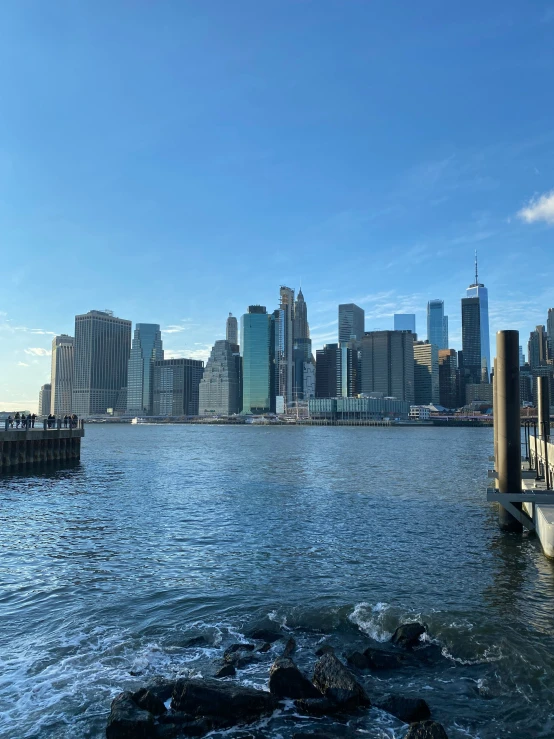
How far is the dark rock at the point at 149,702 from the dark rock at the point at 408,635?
6594mm

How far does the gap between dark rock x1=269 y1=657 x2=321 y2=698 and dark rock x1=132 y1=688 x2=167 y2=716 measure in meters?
2.39

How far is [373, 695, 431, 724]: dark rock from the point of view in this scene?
11.2m

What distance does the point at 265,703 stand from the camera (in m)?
11.5

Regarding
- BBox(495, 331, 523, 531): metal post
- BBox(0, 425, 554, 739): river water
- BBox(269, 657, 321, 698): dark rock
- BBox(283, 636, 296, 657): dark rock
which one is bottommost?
BBox(0, 425, 554, 739): river water

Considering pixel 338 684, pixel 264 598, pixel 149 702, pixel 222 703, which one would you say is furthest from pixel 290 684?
pixel 264 598

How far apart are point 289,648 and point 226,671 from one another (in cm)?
206

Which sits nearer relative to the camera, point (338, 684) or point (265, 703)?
point (265, 703)

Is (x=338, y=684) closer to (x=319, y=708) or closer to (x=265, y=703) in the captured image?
(x=319, y=708)

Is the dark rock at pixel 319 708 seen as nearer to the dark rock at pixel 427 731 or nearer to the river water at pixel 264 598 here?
the river water at pixel 264 598

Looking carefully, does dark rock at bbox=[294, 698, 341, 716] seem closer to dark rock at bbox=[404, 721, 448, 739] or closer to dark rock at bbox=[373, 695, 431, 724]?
dark rock at bbox=[373, 695, 431, 724]

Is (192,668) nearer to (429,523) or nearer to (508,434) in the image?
(508,434)

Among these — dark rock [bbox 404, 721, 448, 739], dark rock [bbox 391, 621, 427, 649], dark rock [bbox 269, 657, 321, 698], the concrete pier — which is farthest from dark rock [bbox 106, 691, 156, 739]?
the concrete pier

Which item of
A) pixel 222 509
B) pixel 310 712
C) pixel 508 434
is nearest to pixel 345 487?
pixel 222 509

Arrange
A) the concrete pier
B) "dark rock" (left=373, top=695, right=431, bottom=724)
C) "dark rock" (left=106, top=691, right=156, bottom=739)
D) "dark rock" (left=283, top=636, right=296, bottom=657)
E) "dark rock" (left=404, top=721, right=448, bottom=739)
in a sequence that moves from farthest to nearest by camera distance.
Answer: the concrete pier → "dark rock" (left=283, top=636, right=296, bottom=657) → "dark rock" (left=373, top=695, right=431, bottom=724) → "dark rock" (left=106, top=691, right=156, bottom=739) → "dark rock" (left=404, top=721, right=448, bottom=739)
